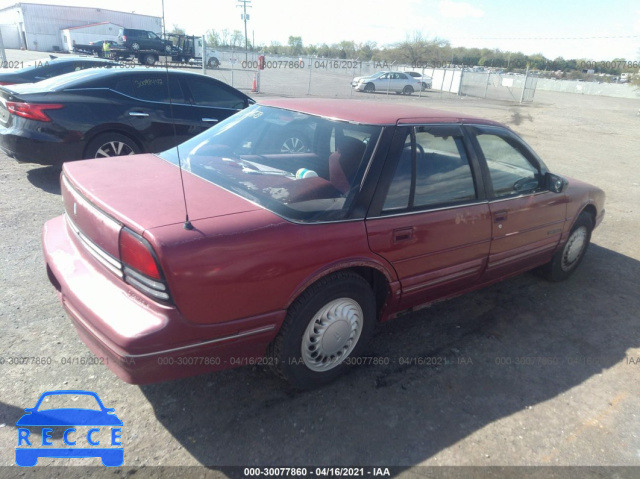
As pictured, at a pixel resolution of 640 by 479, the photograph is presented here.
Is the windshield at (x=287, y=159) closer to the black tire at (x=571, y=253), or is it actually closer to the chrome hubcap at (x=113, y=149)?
the black tire at (x=571, y=253)

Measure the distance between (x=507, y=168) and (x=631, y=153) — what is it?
12.3 metres

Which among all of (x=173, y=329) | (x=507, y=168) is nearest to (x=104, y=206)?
(x=173, y=329)

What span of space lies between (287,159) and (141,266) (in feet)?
4.59

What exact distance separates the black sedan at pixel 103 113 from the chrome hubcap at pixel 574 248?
437cm

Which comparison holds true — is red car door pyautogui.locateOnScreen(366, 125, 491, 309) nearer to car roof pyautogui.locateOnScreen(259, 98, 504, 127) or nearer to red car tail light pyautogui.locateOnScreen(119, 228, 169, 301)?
car roof pyautogui.locateOnScreen(259, 98, 504, 127)

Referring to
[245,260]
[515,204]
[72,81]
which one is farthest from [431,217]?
[72,81]

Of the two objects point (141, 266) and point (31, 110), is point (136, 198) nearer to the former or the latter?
point (141, 266)

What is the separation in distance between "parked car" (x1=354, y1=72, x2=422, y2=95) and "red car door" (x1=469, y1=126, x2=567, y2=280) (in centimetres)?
2732

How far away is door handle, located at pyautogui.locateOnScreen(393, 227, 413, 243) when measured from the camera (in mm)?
2840

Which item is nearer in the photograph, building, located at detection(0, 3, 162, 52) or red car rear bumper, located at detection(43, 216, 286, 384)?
red car rear bumper, located at detection(43, 216, 286, 384)

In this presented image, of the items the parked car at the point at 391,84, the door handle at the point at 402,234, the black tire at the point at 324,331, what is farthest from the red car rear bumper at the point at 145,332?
the parked car at the point at 391,84

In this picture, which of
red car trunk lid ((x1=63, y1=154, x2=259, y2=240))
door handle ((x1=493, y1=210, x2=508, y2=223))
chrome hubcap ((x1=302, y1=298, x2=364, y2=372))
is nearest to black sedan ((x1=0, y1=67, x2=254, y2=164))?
red car trunk lid ((x1=63, y1=154, x2=259, y2=240))

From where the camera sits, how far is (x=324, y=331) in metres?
2.73

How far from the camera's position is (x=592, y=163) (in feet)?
36.9
